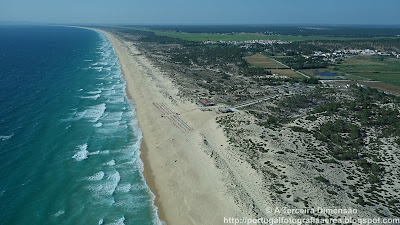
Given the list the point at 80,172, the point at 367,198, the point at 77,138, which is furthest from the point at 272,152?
the point at 77,138

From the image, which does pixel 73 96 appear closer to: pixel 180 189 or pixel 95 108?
pixel 95 108

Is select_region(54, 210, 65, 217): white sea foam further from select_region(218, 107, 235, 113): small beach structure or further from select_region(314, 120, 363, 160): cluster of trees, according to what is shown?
select_region(218, 107, 235, 113): small beach structure

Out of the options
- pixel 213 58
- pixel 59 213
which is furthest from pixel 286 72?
pixel 59 213

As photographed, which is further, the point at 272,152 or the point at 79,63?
the point at 79,63

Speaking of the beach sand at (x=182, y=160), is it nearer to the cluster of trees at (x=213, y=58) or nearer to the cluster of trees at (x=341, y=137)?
the cluster of trees at (x=341, y=137)

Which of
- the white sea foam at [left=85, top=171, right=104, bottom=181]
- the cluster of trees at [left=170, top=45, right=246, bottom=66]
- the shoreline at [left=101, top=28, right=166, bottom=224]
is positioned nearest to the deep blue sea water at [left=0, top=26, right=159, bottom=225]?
the white sea foam at [left=85, top=171, right=104, bottom=181]

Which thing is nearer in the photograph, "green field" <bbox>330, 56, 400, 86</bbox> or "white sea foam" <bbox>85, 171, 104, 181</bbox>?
"white sea foam" <bbox>85, 171, 104, 181</bbox>
